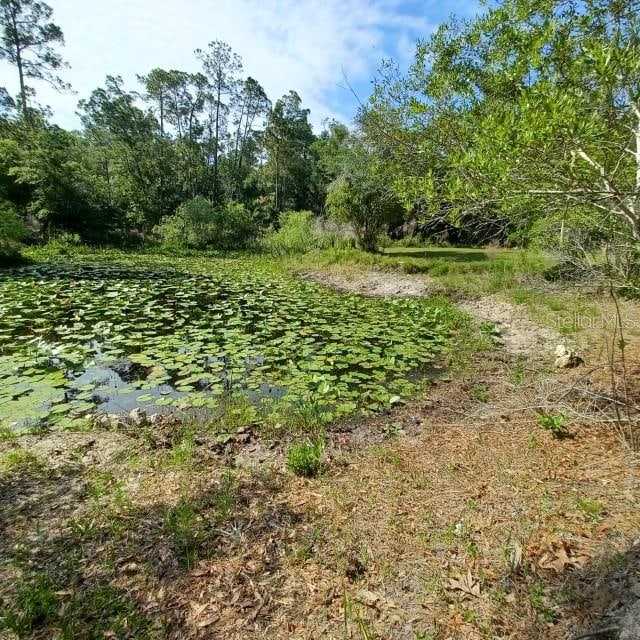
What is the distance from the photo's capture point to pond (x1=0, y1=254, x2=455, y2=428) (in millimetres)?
4121

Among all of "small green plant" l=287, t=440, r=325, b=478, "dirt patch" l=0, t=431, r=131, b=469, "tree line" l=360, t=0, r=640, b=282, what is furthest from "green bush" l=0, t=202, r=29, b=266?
"small green plant" l=287, t=440, r=325, b=478

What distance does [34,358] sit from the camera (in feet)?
16.1

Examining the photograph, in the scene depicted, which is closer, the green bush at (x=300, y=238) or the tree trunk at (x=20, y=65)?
the green bush at (x=300, y=238)

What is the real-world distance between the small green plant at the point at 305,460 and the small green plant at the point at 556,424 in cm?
192

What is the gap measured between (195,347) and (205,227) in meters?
17.8

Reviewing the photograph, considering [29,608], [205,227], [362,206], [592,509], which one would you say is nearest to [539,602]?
[592,509]

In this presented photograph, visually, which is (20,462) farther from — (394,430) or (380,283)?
(380,283)

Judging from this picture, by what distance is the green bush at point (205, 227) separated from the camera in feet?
70.2

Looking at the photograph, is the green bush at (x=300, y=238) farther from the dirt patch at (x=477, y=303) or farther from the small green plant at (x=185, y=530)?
the small green plant at (x=185, y=530)

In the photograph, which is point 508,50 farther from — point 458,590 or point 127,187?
point 127,187

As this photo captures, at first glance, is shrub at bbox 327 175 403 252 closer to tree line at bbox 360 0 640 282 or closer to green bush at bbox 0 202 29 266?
tree line at bbox 360 0 640 282

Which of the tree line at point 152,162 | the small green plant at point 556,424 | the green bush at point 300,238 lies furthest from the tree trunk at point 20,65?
the small green plant at point 556,424

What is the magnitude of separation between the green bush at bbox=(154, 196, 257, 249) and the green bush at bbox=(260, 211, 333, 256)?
5.14 m

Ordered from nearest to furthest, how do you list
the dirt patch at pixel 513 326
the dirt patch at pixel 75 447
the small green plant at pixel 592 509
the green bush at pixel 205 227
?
the small green plant at pixel 592 509, the dirt patch at pixel 75 447, the dirt patch at pixel 513 326, the green bush at pixel 205 227
